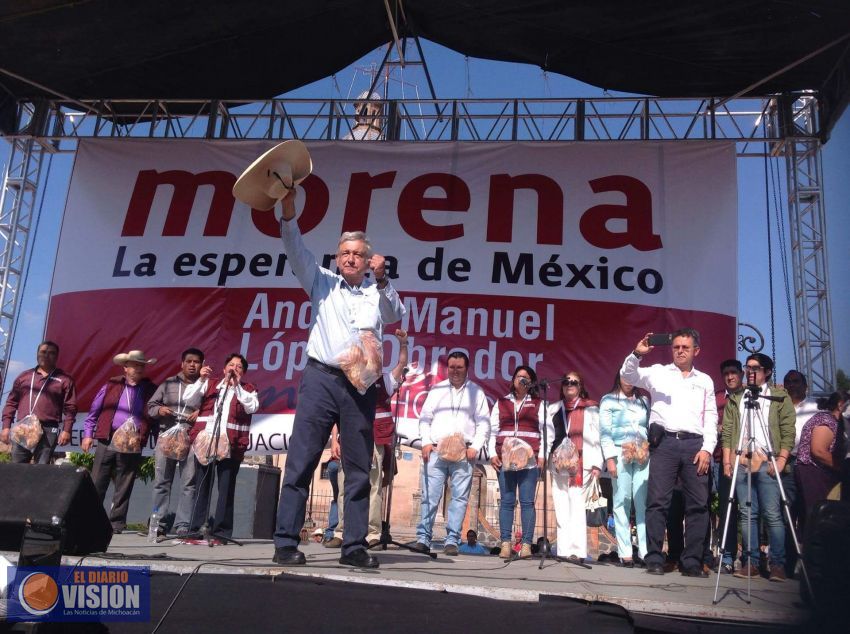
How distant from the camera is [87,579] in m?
3.22

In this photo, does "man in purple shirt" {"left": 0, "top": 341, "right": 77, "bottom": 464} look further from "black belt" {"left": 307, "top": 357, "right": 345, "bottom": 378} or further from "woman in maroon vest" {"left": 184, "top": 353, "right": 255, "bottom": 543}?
"black belt" {"left": 307, "top": 357, "right": 345, "bottom": 378}

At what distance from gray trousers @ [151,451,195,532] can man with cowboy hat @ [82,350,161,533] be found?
35cm

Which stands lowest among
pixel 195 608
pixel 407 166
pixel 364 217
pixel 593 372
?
pixel 195 608

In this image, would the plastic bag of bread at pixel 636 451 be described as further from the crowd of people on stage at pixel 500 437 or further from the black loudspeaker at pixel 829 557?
the black loudspeaker at pixel 829 557

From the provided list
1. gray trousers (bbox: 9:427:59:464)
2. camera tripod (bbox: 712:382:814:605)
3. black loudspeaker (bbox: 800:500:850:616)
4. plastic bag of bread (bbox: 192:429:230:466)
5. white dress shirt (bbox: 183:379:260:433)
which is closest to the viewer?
black loudspeaker (bbox: 800:500:850:616)

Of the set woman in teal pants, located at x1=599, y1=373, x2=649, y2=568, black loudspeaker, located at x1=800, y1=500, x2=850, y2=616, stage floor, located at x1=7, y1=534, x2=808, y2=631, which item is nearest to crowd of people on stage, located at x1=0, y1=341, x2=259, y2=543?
stage floor, located at x1=7, y1=534, x2=808, y2=631

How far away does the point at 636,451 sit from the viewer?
5504 millimetres

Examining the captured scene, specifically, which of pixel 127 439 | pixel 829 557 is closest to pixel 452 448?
pixel 127 439

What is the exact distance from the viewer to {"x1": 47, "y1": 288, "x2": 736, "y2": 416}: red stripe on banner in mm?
7672

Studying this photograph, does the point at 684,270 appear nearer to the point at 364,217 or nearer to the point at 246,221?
the point at 364,217

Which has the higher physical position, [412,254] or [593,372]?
[412,254]

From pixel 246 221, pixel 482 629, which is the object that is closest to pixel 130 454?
pixel 246 221

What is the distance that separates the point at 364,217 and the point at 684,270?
11.5 ft

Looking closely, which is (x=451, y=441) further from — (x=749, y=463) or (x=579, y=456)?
(x=749, y=463)
